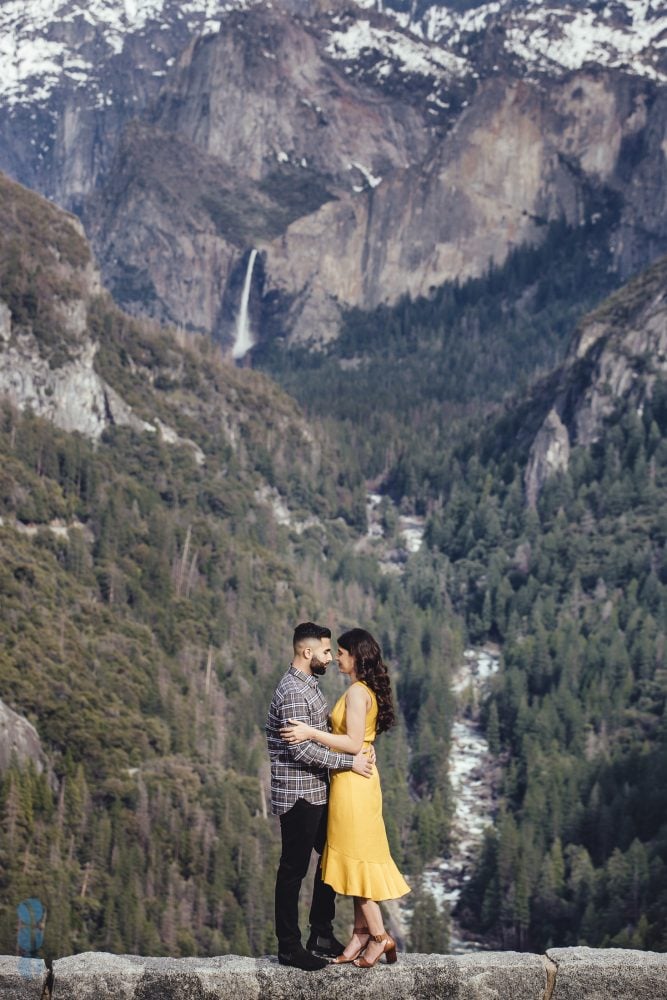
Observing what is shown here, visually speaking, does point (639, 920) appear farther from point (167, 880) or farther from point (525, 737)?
point (525, 737)

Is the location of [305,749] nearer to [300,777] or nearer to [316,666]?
[300,777]

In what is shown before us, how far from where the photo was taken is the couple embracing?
27.2 meters

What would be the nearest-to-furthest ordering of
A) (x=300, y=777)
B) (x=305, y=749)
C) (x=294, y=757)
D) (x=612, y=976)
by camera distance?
(x=612, y=976) → (x=305, y=749) → (x=294, y=757) → (x=300, y=777)

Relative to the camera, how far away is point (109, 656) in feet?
615

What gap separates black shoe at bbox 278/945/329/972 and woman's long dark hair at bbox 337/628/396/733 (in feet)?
11.2

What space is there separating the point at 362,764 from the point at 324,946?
2.75 m

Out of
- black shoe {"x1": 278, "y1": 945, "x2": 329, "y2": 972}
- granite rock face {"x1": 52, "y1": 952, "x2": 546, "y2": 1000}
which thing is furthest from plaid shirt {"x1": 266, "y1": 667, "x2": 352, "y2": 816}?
granite rock face {"x1": 52, "y1": 952, "x2": 546, "y2": 1000}

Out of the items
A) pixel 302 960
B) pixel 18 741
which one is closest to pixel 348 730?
pixel 302 960

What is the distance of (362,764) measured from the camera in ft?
89.7

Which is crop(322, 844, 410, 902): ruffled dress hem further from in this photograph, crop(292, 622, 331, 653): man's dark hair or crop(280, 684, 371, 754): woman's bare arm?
crop(292, 622, 331, 653): man's dark hair

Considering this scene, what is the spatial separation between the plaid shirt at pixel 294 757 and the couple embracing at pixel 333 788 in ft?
0.05

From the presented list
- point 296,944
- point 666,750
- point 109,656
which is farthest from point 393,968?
point 109,656

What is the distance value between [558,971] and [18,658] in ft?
485

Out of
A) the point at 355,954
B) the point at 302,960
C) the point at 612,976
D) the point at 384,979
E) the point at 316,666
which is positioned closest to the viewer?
the point at 612,976
